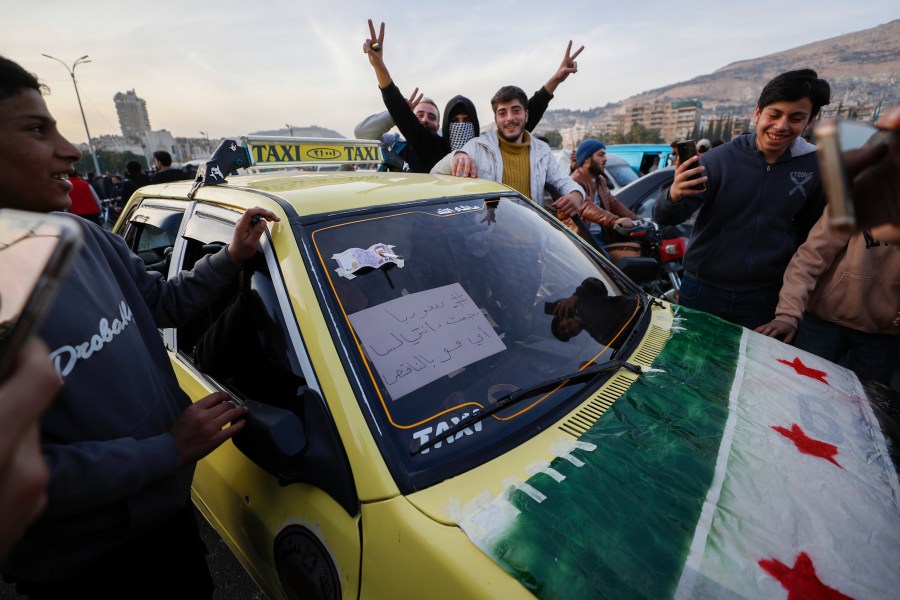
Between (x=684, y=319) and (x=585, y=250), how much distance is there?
21.3 inches

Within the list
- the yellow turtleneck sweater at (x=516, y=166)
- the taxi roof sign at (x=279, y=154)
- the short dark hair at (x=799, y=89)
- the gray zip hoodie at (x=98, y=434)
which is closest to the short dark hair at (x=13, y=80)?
the gray zip hoodie at (x=98, y=434)

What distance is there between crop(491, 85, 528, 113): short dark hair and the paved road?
3191 mm

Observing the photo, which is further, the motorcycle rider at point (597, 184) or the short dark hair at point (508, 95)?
the motorcycle rider at point (597, 184)

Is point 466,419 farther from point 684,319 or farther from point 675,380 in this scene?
point 684,319

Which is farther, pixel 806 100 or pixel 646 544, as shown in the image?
pixel 806 100

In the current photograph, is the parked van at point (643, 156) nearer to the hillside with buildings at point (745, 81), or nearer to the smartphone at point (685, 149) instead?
the smartphone at point (685, 149)

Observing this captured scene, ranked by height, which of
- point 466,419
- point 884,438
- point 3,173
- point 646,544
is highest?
point 3,173

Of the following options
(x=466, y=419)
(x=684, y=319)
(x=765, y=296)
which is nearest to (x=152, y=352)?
(x=466, y=419)

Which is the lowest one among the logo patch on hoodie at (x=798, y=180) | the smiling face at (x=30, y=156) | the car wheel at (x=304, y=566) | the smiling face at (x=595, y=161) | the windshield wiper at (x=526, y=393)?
the car wheel at (x=304, y=566)

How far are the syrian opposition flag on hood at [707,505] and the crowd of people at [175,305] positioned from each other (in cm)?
69

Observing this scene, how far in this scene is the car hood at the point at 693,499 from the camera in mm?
882

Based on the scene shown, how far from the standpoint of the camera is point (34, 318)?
41 centimetres

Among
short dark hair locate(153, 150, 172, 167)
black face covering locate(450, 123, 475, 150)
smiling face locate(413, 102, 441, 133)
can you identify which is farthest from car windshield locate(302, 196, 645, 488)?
short dark hair locate(153, 150, 172, 167)

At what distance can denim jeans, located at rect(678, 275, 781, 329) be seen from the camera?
2511 mm
